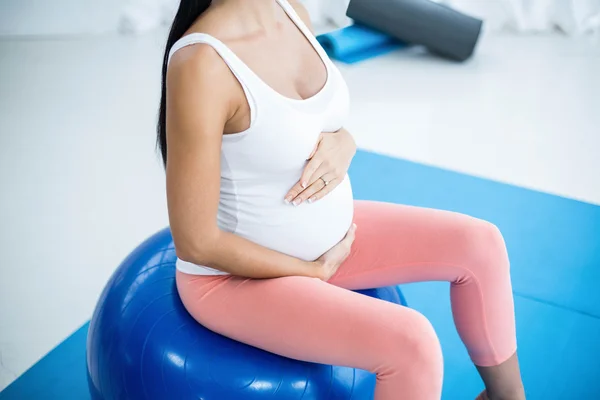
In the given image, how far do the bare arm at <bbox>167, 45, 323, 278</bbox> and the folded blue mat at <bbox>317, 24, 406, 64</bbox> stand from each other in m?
2.67

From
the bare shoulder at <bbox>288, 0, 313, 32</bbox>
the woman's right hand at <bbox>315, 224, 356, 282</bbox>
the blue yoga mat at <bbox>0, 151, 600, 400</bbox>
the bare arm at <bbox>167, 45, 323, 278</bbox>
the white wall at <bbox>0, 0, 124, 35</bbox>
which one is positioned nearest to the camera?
the bare arm at <bbox>167, 45, 323, 278</bbox>

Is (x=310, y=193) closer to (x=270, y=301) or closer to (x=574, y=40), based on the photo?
(x=270, y=301)

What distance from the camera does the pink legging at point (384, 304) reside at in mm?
1172

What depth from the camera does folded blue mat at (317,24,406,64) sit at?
12.3 ft

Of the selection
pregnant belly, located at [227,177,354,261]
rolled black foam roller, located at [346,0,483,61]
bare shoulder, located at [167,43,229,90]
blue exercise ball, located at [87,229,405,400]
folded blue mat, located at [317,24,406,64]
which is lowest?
folded blue mat, located at [317,24,406,64]

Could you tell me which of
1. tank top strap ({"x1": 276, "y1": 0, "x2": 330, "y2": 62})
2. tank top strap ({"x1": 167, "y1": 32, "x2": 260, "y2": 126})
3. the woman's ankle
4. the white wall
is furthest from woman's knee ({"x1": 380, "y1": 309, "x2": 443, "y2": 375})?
the white wall

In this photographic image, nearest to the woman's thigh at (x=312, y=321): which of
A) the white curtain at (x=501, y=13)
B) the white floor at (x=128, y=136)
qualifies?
the white floor at (x=128, y=136)

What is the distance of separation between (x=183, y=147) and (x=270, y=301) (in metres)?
0.32

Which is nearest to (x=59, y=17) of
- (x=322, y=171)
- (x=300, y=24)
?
(x=300, y=24)

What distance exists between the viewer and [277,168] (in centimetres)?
125

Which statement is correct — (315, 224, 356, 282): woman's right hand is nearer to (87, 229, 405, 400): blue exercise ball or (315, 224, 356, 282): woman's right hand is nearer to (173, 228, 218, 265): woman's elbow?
(87, 229, 405, 400): blue exercise ball

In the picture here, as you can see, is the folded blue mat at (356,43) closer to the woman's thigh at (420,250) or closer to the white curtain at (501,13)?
the white curtain at (501,13)

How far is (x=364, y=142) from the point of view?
118 inches

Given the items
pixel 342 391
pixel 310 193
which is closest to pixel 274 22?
pixel 310 193
